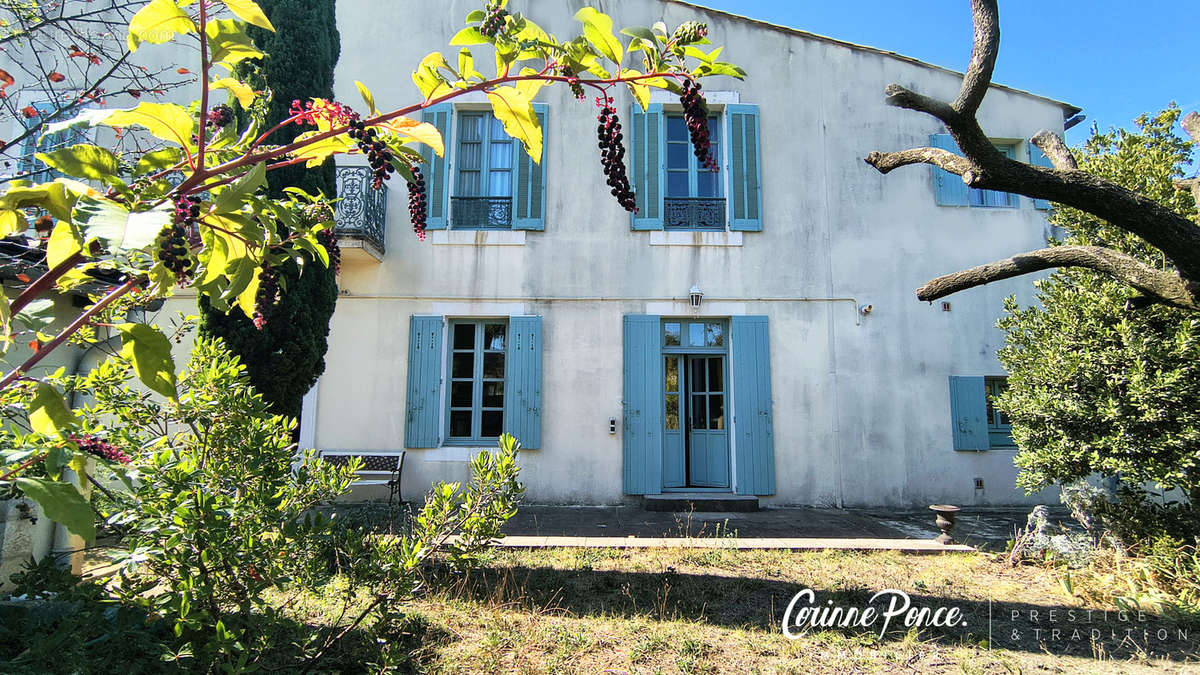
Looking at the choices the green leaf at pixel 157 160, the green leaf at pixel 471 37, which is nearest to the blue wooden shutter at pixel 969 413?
the green leaf at pixel 471 37

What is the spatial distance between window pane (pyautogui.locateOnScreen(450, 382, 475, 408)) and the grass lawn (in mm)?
3091

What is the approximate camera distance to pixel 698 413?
7914mm

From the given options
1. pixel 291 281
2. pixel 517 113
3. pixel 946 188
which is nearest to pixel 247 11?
pixel 517 113

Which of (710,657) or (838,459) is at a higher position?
(838,459)

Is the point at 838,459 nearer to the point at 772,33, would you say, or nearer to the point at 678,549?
the point at 678,549

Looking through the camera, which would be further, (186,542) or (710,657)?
(710,657)

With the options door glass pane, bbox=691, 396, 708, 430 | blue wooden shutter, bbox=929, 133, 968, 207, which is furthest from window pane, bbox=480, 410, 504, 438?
blue wooden shutter, bbox=929, 133, 968, 207

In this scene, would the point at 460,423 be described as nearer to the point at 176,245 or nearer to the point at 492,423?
the point at 492,423

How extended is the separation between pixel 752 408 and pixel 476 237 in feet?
13.8

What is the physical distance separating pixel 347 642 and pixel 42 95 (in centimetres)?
853

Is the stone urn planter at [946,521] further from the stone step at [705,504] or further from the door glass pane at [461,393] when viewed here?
the door glass pane at [461,393]

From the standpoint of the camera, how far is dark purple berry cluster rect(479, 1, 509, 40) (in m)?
0.98

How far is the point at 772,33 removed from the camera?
27.0 ft

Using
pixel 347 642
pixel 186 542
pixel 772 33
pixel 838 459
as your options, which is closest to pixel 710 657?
pixel 347 642
